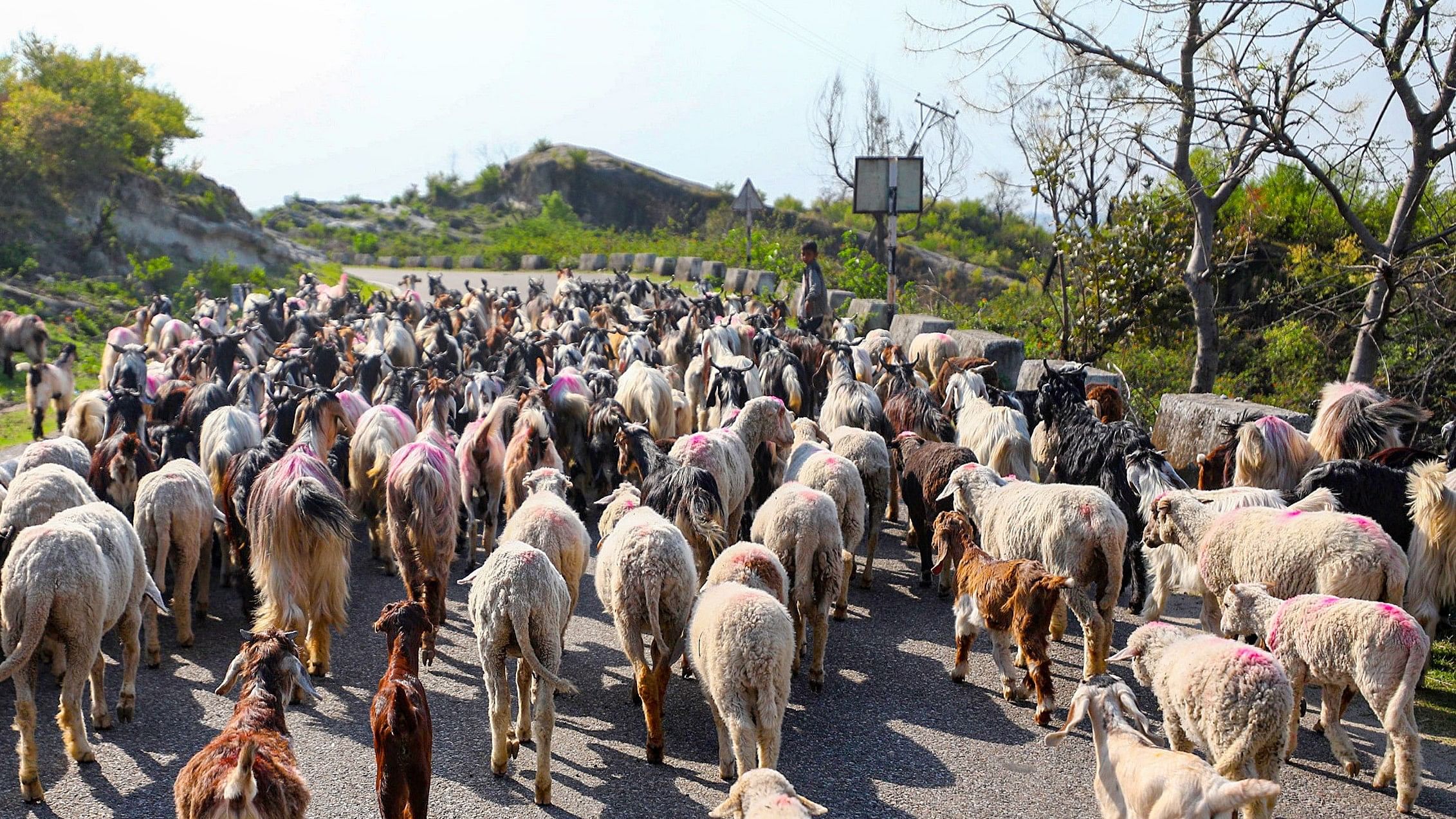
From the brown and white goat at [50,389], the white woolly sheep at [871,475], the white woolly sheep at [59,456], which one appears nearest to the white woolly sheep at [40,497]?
the white woolly sheep at [59,456]

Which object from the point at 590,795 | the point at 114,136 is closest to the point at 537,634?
the point at 590,795

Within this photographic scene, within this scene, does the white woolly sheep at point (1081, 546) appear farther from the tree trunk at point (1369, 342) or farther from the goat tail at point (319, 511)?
the tree trunk at point (1369, 342)

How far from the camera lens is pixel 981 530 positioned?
275 inches

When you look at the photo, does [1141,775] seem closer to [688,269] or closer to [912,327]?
[912,327]

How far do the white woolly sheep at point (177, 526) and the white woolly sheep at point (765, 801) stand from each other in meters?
4.42

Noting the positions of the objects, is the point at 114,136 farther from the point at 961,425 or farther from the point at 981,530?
the point at 981,530

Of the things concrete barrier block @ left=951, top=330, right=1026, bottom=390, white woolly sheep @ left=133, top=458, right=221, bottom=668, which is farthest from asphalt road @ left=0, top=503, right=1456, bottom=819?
concrete barrier block @ left=951, top=330, right=1026, bottom=390

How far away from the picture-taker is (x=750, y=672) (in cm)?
480

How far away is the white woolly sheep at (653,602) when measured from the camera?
5.40m

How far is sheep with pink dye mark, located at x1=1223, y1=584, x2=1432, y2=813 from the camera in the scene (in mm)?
4754

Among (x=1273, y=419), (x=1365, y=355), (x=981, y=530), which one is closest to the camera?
(x=981, y=530)

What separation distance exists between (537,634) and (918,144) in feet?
85.2

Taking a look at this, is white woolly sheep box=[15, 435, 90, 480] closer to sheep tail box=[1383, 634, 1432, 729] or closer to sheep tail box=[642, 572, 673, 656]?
sheep tail box=[642, 572, 673, 656]

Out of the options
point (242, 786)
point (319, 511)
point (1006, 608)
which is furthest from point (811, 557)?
point (242, 786)
